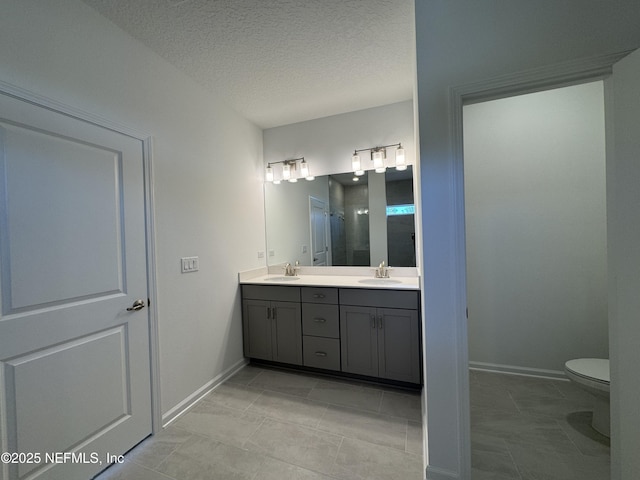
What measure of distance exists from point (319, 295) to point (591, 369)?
6.34ft

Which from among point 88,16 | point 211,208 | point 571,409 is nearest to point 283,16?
point 88,16

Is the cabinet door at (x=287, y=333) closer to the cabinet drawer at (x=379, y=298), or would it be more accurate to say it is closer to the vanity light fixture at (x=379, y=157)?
the cabinet drawer at (x=379, y=298)

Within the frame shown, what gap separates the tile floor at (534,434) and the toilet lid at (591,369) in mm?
340

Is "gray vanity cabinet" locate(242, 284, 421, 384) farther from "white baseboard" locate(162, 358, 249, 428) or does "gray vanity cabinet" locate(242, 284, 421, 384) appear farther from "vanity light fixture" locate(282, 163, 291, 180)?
"vanity light fixture" locate(282, 163, 291, 180)

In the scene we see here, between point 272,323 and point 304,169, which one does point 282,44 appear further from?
point 272,323

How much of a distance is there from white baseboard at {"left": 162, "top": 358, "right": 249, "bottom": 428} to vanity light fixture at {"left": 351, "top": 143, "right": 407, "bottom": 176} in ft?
7.75

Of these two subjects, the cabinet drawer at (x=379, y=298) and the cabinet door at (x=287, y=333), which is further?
the cabinet door at (x=287, y=333)

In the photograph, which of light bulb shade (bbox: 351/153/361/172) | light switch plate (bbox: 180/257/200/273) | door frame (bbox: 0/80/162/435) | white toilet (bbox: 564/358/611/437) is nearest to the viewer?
white toilet (bbox: 564/358/611/437)

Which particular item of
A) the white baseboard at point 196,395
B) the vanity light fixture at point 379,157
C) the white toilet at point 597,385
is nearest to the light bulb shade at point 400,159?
the vanity light fixture at point 379,157

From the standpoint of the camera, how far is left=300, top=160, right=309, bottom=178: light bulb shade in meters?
2.88

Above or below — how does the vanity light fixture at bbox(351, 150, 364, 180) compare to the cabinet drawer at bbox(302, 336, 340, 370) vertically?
above

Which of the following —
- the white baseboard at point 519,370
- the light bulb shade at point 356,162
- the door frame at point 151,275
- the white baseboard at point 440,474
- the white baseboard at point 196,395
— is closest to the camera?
the white baseboard at point 440,474

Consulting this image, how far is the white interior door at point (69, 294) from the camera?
1.09m

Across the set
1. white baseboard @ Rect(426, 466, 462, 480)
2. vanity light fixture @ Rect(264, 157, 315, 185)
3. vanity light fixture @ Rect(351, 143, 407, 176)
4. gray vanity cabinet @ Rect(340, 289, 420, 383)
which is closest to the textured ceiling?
vanity light fixture @ Rect(351, 143, 407, 176)
